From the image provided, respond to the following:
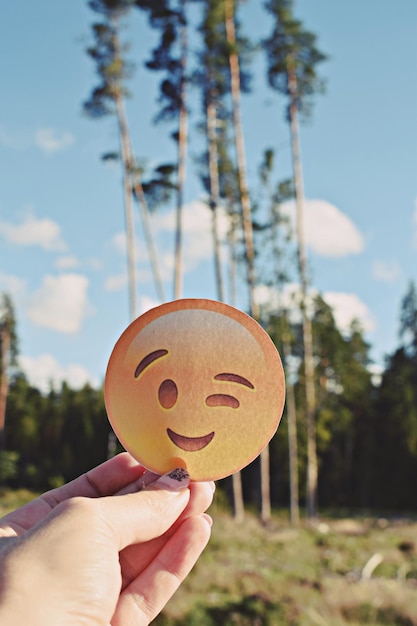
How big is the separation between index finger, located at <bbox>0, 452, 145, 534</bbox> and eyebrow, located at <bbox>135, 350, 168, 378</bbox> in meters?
0.29

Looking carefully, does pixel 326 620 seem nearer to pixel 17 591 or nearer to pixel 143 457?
pixel 143 457

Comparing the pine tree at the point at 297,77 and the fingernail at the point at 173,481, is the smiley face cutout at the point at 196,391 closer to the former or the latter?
the fingernail at the point at 173,481

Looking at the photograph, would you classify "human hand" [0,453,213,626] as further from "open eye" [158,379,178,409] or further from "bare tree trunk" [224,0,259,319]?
"bare tree trunk" [224,0,259,319]

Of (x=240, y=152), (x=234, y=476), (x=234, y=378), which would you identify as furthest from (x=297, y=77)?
(x=234, y=378)

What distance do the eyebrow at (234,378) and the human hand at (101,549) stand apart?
0.94ft

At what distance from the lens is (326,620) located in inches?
224

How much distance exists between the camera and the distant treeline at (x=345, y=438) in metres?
27.2

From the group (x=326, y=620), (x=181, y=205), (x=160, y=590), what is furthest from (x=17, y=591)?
(x=181, y=205)

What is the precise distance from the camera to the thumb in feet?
4.22

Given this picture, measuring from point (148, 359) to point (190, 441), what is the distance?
0.24 meters

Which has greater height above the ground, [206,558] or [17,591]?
[17,591]

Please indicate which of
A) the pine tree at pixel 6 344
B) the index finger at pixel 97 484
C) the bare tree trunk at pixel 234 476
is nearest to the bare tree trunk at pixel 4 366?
the pine tree at pixel 6 344

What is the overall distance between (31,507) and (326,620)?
4.98m

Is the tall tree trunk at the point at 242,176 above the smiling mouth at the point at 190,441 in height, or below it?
above
